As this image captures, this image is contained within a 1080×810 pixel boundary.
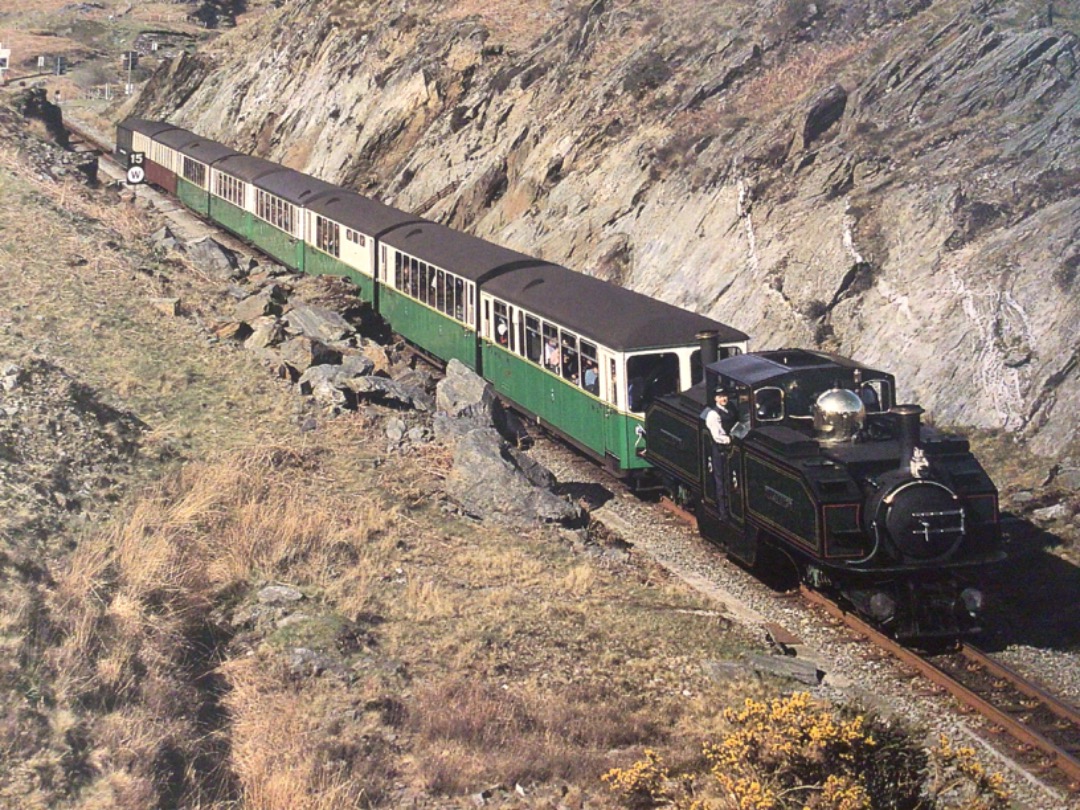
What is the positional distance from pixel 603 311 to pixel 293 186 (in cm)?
1765

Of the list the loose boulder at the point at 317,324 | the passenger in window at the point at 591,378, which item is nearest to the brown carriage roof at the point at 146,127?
the loose boulder at the point at 317,324

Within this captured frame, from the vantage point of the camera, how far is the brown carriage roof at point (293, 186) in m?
32.0

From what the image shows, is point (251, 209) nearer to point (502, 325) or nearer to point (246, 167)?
point (246, 167)

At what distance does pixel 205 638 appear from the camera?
11867 mm

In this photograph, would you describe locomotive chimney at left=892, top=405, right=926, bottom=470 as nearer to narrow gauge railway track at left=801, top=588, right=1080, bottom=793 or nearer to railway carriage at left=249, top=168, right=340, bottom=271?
narrow gauge railway track at left=801, top=588, right=1080, bottom=793

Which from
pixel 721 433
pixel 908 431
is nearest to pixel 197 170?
pixel 721 433

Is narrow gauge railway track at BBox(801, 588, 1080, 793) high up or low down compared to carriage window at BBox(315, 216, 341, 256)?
down

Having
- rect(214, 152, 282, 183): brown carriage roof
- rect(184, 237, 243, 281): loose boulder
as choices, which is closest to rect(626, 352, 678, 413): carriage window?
rect(184, 237, 243, 281): loose boulder

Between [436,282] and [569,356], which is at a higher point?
[436,282]

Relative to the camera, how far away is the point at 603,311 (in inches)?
726

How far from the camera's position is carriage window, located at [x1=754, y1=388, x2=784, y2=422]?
1378cm

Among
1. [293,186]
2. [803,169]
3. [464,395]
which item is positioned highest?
[803,169]

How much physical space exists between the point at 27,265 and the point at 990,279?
1854cm

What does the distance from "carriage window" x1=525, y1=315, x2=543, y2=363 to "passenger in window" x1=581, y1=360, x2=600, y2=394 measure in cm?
184
